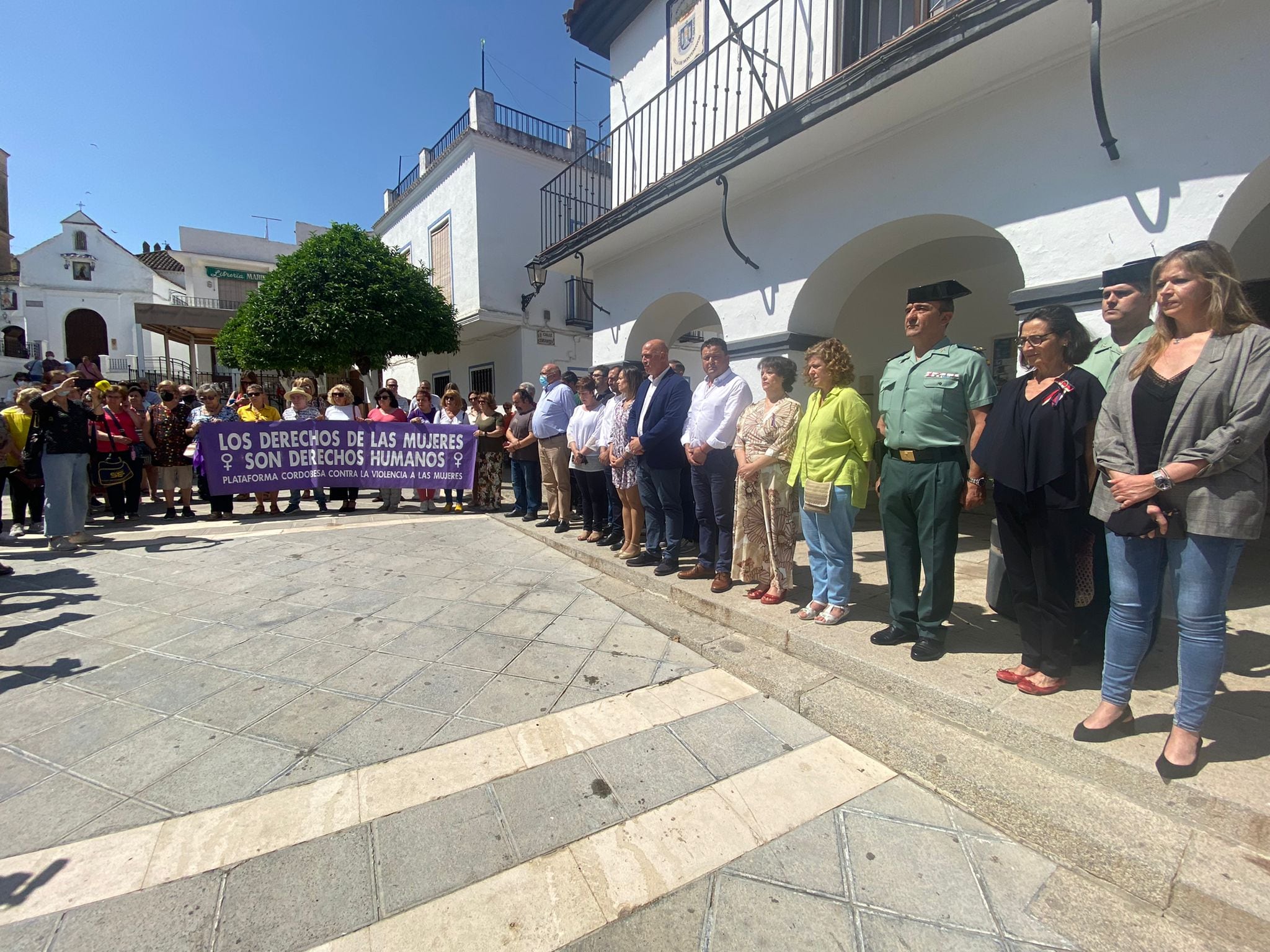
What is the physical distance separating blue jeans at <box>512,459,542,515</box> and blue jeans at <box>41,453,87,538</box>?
4.56 metres

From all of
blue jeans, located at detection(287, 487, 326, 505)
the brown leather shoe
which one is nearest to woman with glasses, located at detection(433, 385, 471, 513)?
blue jeans, located at detection(287, 487, 326, 505)

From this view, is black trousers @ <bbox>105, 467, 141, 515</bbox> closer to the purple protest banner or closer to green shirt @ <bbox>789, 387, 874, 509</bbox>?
the purple protest banner

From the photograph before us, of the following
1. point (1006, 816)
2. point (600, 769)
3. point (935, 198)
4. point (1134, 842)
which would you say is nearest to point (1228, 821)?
point (1134, 842)

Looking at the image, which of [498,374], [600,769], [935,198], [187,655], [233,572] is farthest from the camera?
[498,374]

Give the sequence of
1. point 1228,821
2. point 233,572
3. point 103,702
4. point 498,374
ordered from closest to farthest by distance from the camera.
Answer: point 1228,821, point 103,702, point 233,572, point 498,374

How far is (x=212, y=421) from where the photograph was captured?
714 centimetres

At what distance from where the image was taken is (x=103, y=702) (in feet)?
9.30

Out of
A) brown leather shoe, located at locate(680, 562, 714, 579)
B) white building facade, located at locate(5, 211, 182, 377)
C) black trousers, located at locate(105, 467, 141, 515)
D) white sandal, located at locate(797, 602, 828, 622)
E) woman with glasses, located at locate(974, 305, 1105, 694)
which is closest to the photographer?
woman with glasses, located at locate(974, 305, 1105, 694)

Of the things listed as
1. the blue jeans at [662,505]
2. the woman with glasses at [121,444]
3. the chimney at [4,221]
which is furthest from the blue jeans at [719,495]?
the chimney at [4,221]

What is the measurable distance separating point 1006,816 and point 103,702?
13.8ft

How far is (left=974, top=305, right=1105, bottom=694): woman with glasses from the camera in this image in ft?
8.27

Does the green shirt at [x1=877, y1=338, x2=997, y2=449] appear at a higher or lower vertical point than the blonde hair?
lower

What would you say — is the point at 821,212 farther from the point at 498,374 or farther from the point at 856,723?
the point at 498,374

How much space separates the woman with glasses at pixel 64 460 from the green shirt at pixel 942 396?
25.4 ft
